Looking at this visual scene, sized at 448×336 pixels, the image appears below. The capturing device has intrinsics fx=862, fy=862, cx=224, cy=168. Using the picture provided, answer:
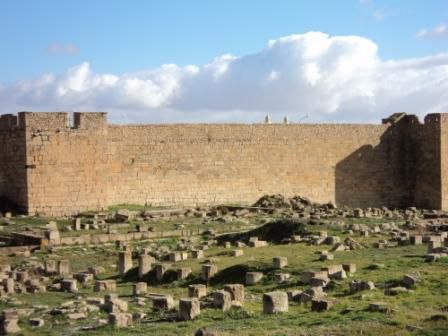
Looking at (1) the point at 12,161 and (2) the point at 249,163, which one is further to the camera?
(2) the point at 249,163

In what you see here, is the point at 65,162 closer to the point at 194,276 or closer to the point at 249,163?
the point at 249,163

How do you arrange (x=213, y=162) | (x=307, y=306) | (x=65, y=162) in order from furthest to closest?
1. (x=213, y=162)
2. (x=65, y=162)
3. (x=307, y=306)

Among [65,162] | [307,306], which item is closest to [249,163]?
[65,162]

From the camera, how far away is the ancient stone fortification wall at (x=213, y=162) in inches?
1031

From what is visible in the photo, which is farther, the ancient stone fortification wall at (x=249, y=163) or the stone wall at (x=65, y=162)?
the ancient stone fortification wall at (x=249, y=163)

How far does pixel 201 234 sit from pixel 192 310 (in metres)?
11.3

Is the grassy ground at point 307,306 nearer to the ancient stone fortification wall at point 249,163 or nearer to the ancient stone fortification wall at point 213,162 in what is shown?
the ancient stone fortification wall at point 213,162

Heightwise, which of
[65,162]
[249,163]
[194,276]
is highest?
[65,162]

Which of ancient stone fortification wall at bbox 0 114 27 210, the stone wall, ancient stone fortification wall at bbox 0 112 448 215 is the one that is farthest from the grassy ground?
ancient stone fortification wall at bbox 0 112 448 215

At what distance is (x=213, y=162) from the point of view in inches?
1207

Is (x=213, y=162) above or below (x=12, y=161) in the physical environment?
below

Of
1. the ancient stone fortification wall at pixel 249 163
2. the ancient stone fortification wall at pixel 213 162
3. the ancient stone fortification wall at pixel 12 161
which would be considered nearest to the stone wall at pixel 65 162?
the ancient stone fortification wall at pixel 213 162

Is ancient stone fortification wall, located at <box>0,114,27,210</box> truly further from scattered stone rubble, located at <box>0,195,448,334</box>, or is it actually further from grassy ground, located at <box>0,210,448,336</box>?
grassy ground, located at <box>0,210,448,336</box>

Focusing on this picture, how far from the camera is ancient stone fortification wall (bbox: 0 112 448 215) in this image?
26.2 m
